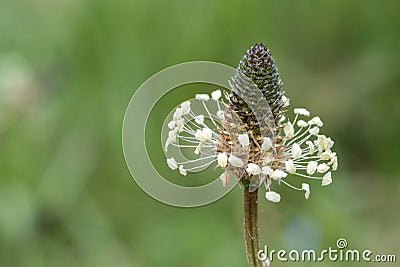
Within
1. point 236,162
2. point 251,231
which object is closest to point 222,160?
point 236,162

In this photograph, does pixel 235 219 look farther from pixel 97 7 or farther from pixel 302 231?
pixel 97 7

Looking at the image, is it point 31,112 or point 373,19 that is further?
point 373,19

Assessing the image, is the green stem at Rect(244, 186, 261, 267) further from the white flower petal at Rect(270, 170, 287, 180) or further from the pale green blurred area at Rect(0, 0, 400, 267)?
the pale green blurred area at Rect(0, 0, 400, 267)

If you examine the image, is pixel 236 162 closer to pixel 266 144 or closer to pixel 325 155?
pixel 266 144

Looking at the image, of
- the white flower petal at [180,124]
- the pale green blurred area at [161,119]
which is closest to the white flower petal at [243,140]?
the white flower petal at [180,124]

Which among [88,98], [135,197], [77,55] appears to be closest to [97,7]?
[77,55]

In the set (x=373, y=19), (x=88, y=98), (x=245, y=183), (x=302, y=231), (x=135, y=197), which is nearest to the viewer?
(x=245, y=183)
